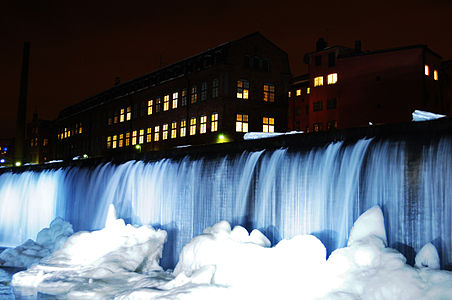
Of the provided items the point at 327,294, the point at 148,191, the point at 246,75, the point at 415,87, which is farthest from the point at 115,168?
the point at 415,87

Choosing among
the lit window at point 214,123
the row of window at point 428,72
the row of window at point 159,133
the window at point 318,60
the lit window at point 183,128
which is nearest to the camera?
the lit window at point 214,123

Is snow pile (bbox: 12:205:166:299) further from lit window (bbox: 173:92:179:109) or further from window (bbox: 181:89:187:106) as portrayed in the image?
lit window (bbox: 173:92:179:109)

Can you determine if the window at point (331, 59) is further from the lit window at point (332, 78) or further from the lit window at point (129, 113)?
the lit window at point (129, 113)

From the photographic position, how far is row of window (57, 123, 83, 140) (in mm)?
72312

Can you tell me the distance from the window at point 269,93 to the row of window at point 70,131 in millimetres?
35863

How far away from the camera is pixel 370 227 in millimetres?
12586

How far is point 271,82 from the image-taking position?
45281mm

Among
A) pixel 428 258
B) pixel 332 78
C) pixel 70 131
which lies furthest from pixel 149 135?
pixel 428 258

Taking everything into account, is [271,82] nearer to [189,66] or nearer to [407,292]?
[189,66]

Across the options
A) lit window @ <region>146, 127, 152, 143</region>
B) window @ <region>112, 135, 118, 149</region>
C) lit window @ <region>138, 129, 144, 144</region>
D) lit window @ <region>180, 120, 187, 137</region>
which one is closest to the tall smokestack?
window @ <region>112, 135, 118, 149</region>

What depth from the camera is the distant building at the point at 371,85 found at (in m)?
43.3

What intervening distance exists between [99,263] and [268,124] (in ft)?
93.0

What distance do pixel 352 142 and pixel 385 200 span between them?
241 centimetres

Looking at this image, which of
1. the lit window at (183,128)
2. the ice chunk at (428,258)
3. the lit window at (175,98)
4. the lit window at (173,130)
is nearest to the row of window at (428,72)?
the lit window at (183,128)
